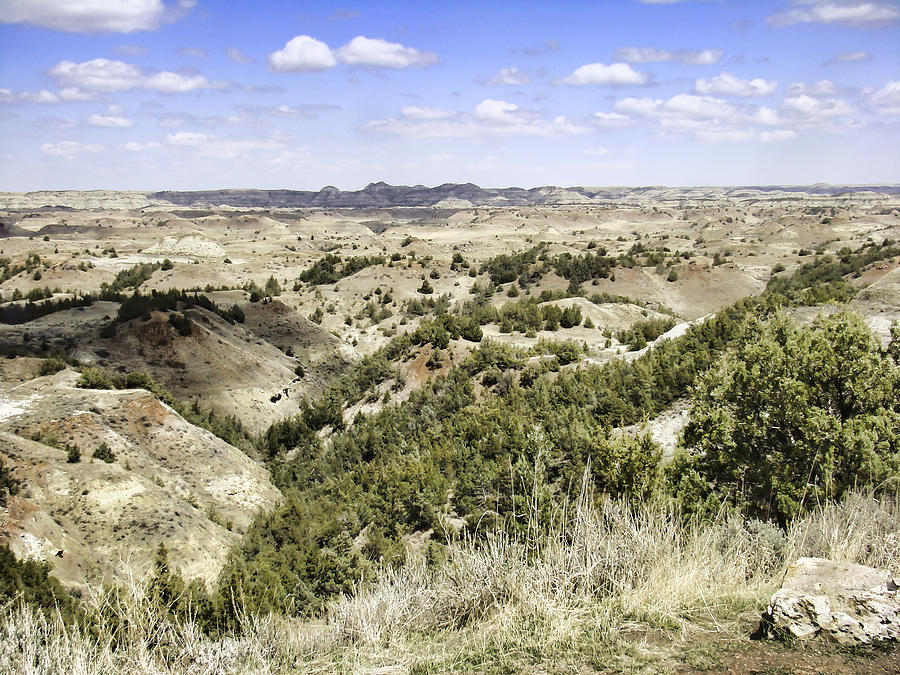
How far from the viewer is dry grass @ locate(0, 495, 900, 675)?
14.5 ft

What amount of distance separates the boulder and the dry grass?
44cm

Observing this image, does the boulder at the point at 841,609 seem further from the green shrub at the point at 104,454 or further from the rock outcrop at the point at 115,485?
the green shrub at the point at 104,454

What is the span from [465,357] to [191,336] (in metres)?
12.9

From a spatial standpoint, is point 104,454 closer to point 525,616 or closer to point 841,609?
point 525,616

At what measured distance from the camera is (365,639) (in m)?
4.91

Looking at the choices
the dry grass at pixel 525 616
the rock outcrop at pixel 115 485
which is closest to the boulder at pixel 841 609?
the dry grass at pixel 525 616

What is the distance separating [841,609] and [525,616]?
2.55 metres

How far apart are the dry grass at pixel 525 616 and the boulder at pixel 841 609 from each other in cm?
44

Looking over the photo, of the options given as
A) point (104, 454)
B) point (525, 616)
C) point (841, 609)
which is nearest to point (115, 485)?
point (104, 454)

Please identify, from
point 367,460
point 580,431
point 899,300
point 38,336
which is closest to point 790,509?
point 580,431

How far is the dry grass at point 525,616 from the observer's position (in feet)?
14.5

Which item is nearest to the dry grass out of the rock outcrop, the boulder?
the boulder

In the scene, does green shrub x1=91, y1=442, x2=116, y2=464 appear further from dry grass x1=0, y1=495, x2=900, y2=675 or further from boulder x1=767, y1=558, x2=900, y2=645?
boulder x1=767, y1=558, x2=900, y2=645

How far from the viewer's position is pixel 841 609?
14.0ft
